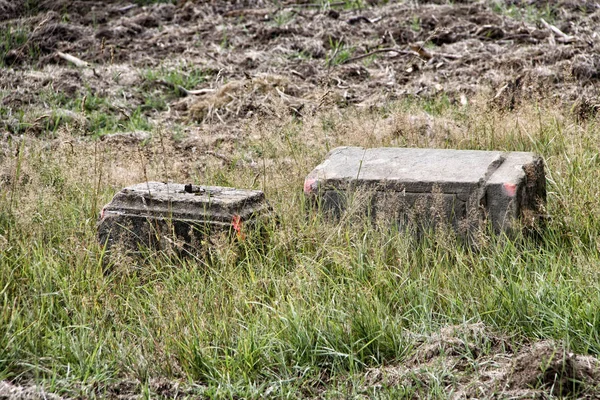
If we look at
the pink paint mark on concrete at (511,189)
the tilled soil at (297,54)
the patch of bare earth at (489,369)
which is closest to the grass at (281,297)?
the patch of bare earth at (489,369)

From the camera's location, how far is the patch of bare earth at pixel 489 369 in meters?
3.15

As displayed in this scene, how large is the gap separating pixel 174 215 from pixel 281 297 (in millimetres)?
1042

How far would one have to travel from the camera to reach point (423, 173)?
4699 mm

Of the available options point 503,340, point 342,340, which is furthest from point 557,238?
point 342,340

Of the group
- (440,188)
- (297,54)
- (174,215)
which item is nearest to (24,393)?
(174,215)

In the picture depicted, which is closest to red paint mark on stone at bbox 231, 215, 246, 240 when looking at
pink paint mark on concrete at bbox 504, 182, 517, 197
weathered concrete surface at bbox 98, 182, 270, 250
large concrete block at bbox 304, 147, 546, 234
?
weathered concrete surface at bbox 98, 182, 270, 250

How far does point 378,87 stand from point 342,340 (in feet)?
16.5

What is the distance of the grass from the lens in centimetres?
349

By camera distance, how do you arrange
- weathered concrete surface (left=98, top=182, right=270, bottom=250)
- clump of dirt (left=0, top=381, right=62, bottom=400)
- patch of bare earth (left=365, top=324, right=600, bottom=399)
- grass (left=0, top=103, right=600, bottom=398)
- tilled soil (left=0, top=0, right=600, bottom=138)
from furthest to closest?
tilled soil (left=0, top=0, right=600, bottom=138) → weathered concrete surface (left=98, top=182, right=270, bottom=250) → grass (left=0, top=103, right=600, bottom=398) → clump of dirt (left=0, top=381, right=62, bottom=400) → patch of bare earth (left=365, top=324, right=600, bottom=399)

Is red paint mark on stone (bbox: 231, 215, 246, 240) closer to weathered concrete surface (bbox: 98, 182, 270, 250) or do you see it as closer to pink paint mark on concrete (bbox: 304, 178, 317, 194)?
weathered concrete surface (bbox: 98, 182, 270, 250)

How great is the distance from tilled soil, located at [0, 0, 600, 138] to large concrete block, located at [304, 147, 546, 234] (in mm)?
1835

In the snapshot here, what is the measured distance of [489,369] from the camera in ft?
11.1

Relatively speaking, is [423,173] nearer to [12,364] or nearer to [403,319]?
[403,319]

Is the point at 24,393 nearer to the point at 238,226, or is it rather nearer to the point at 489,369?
the point at 238,226
